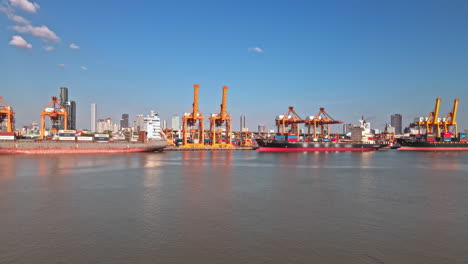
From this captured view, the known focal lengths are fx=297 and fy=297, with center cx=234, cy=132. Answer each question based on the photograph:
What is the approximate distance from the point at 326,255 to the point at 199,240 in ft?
14.4

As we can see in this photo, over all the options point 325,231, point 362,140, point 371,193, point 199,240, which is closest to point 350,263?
point 325,231

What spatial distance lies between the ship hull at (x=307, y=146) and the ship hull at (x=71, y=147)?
30.9 m

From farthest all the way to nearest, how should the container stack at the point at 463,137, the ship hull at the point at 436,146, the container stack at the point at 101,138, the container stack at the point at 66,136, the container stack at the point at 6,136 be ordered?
1. the container stack at the point at 463,137
2. the ship hull at the point at 436,146
3. the container stack at the point at 101,138
4. the container stack at the point at 66,136
5. the container stack at the point at 6,136

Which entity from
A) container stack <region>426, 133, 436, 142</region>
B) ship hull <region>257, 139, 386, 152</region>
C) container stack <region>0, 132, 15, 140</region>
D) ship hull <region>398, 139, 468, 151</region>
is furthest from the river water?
container stack <region>426, 133, 436, 142</region>

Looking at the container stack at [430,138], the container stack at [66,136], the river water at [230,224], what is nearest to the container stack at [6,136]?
the container stack at [66,136]

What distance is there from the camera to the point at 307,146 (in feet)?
282

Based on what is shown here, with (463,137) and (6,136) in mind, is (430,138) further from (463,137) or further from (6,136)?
(6,136)

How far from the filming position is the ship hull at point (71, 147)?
182 ft

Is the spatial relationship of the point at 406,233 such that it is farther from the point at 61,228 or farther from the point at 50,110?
the point at 50,110

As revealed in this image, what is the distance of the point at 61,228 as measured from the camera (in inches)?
466

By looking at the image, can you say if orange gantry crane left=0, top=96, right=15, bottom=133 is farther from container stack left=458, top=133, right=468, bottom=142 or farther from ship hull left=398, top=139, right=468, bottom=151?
container stack left=458, top=133, right=468, bottom=142

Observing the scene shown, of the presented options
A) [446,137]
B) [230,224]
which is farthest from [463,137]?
[230,224]

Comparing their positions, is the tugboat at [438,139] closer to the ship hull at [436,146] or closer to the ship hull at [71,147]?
the ship hull at [436,146]

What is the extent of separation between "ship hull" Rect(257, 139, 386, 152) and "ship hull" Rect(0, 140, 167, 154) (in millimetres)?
30899
